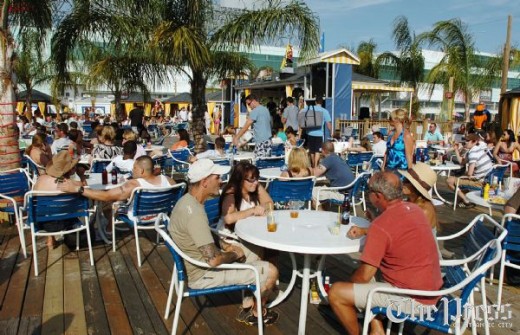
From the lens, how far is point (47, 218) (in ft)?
13.5

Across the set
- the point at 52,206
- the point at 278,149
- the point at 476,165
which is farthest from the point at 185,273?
the point at 278,149

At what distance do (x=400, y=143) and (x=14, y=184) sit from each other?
5.02 metres

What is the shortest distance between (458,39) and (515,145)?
36.6ft

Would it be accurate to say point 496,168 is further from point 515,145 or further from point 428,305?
point 428,305

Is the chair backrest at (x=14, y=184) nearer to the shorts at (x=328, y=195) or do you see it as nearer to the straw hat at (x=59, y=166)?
the straw hat at (x=59, y=166)

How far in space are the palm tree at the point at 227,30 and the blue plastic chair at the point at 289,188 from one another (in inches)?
195

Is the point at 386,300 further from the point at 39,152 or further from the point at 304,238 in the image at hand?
the point at 39,152

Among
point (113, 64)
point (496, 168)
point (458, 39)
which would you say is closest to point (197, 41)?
point (113, 64)

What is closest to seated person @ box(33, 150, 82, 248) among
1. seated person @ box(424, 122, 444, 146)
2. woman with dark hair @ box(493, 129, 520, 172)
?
woman with dark hair @ box(493, 129, 520, 172)

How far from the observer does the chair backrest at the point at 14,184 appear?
18.0 feet

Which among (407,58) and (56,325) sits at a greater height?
(407,58)

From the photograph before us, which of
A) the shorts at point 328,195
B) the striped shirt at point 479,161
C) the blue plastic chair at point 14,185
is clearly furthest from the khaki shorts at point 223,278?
the striped shirt at point 479,161

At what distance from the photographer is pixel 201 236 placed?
2.72m

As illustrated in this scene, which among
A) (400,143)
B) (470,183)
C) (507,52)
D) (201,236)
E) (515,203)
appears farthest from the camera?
(507,52)
